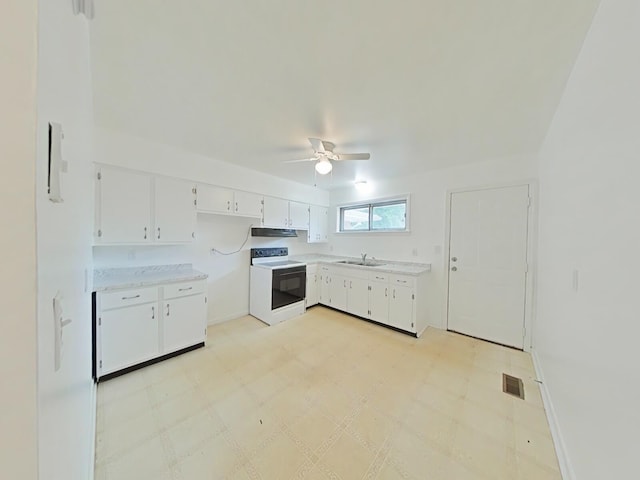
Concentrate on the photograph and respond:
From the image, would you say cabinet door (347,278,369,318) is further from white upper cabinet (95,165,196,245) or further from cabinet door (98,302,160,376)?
A: cabinet door (98,302,160,376)

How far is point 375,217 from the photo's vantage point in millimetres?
4270

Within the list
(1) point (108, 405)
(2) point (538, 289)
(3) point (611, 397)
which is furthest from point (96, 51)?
(2) point (538, 289)

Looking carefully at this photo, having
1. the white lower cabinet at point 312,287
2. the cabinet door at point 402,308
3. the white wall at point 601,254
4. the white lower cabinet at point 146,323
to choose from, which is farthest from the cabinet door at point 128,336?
the white wall at point 601,254

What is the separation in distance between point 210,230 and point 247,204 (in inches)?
25.5

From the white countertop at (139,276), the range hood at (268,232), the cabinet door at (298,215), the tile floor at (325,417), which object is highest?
the cabinet door at (298,215)

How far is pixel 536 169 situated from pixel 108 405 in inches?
188

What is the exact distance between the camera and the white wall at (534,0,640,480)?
2.71ft

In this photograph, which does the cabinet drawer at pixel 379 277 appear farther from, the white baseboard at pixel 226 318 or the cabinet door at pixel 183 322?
the cabinet door at pixel 183 322

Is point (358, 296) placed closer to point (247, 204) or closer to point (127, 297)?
point (247, 204)

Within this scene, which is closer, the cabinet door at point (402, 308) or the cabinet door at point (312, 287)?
the cabinet door at point (402, 308)

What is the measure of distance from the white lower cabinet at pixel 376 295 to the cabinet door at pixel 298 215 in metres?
0.87

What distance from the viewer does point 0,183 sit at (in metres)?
0.34

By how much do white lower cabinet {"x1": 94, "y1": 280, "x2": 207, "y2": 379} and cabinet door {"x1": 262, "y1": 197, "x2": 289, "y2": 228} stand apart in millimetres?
1408

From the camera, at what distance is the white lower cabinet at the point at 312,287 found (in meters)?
4.09
